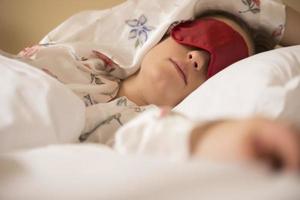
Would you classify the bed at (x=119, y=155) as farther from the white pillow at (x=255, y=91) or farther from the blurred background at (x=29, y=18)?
the blurred background at (x=29, y=18)

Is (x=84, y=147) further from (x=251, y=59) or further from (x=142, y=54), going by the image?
(x=142, y=54)

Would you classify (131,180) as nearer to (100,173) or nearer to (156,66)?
(100,173)

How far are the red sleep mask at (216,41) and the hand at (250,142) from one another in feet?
1.57

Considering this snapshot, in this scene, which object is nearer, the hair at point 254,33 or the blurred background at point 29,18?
the hair at point 254,33

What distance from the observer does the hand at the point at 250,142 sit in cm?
29

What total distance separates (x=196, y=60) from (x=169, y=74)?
0.20 feet

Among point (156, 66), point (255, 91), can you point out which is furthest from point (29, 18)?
point (255, 91)

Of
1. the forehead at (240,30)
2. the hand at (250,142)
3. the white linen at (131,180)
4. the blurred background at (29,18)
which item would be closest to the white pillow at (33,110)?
the white linen at (131,180)

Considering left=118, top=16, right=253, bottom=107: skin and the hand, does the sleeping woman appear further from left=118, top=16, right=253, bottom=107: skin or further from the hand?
the hand

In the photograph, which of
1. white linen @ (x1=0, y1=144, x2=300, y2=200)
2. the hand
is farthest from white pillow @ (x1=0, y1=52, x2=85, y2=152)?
the hand

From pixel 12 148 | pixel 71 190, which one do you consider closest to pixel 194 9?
pixel 12 148

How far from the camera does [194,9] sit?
3.01 feet

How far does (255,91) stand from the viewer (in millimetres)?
570

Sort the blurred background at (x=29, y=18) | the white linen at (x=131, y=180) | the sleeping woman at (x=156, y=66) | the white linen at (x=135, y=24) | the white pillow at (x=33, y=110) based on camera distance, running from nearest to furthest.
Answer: the white linen at (x=131, y=180), the white pillow at (x=33, y=110), the sleeping woman at (x=156, y=66), the white linen at (x=135, y=24), the blurred background at (x=29, y=18)
